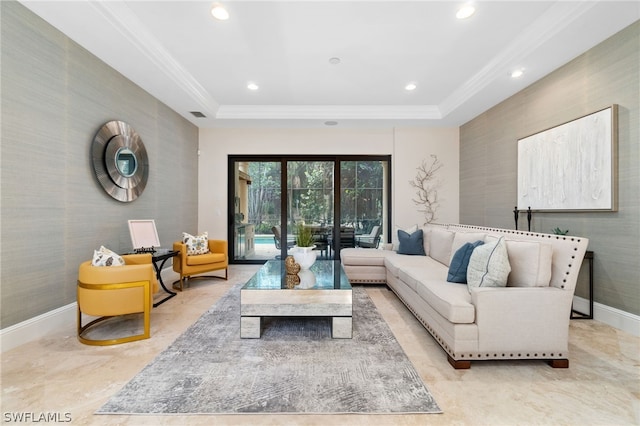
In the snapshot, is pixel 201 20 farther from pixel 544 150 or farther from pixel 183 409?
pixel 544 150

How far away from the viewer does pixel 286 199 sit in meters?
6.05

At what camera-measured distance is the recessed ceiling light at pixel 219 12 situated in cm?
260

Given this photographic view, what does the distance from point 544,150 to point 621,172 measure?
37.3 inches

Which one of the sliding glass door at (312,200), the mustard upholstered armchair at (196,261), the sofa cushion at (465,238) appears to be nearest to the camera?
the sofa cushion at (465,238)

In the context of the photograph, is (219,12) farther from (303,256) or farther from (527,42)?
(527,42)

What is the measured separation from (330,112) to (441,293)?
152 inches

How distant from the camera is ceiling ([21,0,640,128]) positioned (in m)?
2.62

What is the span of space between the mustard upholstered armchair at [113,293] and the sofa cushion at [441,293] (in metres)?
2.51

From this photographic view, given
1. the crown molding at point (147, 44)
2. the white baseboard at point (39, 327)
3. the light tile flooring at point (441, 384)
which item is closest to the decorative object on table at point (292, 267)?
the light tile flooring at point (441, 384)

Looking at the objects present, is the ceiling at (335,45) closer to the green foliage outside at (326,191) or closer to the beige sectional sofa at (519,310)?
the green foliage outside at (326,191)

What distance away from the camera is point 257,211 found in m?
6.14

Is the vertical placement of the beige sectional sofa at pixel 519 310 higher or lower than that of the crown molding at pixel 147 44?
lower

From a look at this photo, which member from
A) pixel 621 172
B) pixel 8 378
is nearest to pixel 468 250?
pixel 621 172

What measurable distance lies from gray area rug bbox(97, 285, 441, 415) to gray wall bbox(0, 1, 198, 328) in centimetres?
142
